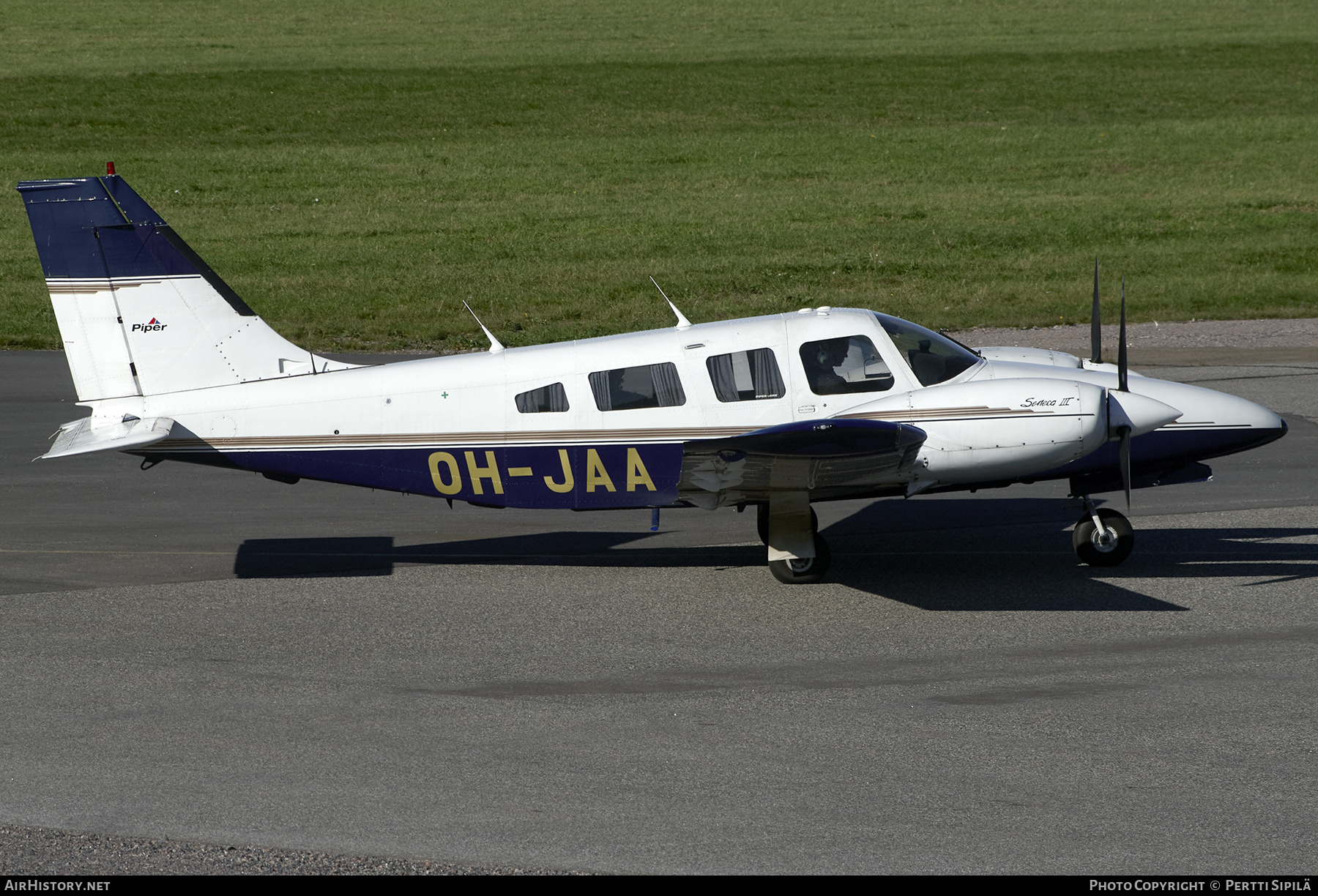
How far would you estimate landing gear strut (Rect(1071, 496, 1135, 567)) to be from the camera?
1199 cm

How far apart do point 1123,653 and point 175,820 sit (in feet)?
22.0

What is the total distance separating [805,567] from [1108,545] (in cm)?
270

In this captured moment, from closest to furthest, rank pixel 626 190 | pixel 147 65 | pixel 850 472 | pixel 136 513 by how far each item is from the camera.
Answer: pixel 850 472, pixel 136 513, pixel 626 190, pixel 147 65

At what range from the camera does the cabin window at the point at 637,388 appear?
11.7 meters

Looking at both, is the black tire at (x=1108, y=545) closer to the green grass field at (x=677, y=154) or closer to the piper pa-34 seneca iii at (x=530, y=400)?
the piper pa-34 seneca iii at (x=530, y=400)

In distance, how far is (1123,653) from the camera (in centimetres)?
1016

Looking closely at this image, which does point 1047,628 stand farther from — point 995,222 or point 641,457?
point 995,222

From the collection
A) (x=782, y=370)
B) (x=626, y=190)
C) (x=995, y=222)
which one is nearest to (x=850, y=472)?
(x=782, y=370)

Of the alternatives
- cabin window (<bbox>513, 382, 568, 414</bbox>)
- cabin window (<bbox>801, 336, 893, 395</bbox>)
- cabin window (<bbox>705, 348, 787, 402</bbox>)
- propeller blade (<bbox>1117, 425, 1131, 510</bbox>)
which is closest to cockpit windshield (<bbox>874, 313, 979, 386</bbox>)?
cabin window (<bbox>801, 336, 893, 395</bbox>)

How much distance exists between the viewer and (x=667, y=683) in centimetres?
969

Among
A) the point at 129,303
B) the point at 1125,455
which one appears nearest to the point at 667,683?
the point at 1125,455

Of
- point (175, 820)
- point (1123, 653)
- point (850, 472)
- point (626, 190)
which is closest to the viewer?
point (175, 820)

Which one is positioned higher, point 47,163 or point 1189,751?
point 47,163

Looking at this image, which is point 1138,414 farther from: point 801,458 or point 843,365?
point 801,458
